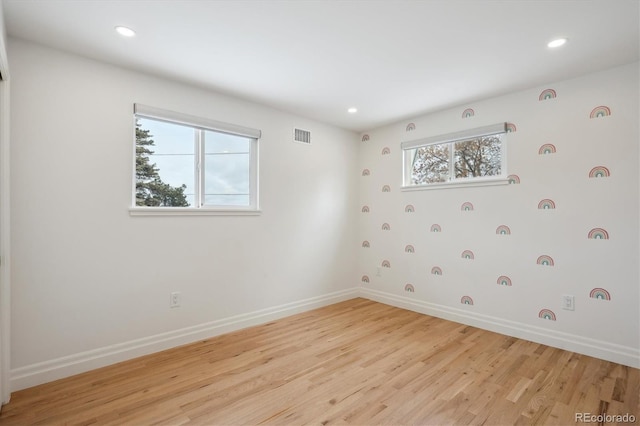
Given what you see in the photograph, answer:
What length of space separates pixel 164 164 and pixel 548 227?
11.6ft

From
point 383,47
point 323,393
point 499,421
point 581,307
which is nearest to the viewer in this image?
point 499,421

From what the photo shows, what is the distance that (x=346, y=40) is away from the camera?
220cm

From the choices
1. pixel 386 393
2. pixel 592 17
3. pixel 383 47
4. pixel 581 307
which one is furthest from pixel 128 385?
pixel 592 17

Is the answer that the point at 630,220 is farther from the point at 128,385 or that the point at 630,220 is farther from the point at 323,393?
the point at 128,385

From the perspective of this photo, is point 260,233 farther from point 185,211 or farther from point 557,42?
point 557,42

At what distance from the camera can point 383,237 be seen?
4238mm

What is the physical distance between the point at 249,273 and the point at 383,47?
2449mm

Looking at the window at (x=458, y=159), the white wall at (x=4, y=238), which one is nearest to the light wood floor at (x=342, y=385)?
the white wall at (x=4, y=238)

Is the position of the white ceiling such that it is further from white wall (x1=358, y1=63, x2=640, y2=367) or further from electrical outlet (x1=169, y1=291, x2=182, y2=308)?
electrical outlet (x1=169, y1=291, x2=182, y2=308)

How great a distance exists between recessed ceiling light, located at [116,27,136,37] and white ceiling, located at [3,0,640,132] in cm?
5

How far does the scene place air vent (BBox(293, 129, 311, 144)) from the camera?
379 centimetres

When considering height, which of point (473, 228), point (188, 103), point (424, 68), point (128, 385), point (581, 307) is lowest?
point (128, 385)

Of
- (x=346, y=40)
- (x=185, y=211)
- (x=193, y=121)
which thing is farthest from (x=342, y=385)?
(x=193, y=121)

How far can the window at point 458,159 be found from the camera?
324cm
